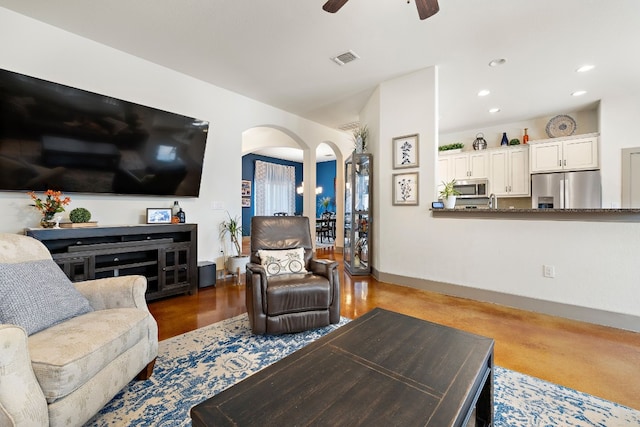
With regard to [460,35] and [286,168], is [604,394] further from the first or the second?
[286,168]

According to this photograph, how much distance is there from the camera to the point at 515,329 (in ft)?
8.17

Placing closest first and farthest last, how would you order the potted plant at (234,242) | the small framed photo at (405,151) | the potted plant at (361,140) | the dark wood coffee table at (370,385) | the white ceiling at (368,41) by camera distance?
the dark wood coffee table at (370,385) < the white ceiling at (368,41) < the small framed photo at (405,151) < the potted plant at (234,242) < the potted plant at (361,140)

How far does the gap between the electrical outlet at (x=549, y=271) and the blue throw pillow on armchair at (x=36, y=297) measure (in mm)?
4064

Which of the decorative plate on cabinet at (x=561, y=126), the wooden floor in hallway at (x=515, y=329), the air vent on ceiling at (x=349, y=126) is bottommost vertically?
the wooden floor in hallway at (x=515, y=329)

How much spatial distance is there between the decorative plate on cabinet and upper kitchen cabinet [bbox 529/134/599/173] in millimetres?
306

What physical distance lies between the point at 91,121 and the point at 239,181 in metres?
1.98

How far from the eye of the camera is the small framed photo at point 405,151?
12.3 ft

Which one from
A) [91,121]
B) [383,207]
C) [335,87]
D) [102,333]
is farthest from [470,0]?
[91,121]

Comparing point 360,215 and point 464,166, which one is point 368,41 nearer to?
point 360,215

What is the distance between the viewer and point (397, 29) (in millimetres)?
2764

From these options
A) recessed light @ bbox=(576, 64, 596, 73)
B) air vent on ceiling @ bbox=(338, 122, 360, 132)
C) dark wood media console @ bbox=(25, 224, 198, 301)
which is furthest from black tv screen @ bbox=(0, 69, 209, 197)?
recessed light @ bbox=(576, 64, 596, 73)

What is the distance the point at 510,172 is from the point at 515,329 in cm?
408

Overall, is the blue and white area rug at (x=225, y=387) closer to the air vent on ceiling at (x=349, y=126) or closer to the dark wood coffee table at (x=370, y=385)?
the dark wood coffee table at (x=370, y=385)

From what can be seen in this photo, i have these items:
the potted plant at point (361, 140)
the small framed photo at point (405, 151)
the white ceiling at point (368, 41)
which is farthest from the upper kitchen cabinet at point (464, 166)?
the small framed photo at point (405, 151)
